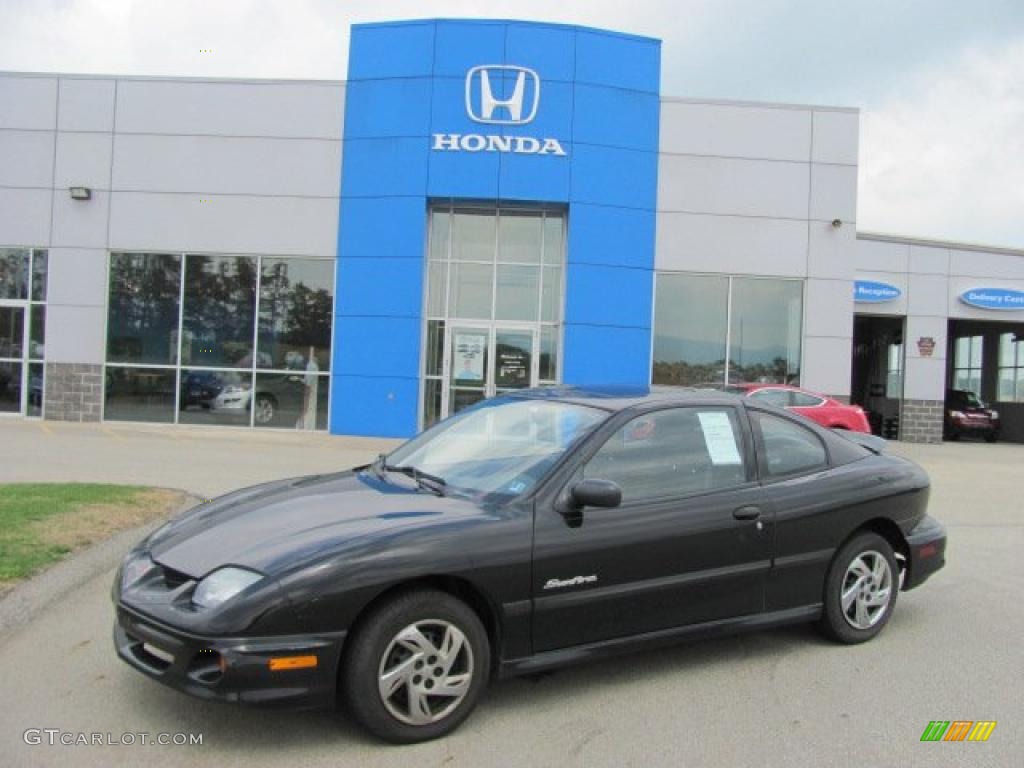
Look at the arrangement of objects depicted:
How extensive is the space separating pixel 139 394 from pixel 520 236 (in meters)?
8.78

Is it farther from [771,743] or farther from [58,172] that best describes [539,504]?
[58,172]

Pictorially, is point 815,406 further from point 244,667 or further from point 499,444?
point 244,667

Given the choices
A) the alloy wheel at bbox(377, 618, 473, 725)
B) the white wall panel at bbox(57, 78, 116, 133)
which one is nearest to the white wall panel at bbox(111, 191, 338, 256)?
the white wall panel at bbox(57, 78, 116, 133)

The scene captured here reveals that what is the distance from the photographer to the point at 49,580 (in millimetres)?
5590

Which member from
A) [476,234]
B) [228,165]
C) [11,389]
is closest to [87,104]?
[228,165]

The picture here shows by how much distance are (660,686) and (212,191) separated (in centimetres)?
Result: 1674

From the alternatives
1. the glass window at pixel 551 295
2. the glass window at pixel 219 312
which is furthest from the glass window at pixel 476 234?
the glass window at pixel 219 312

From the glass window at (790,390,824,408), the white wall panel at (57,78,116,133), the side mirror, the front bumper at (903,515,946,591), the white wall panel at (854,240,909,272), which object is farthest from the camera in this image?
the white wall panel at (854,240,909,272)

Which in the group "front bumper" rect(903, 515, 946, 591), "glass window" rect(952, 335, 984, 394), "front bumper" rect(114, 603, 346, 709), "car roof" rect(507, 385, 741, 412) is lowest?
"front bumper" rect(114, 603, 346, 709)

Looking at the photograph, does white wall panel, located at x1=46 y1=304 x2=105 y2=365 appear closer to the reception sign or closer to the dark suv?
the reception sign

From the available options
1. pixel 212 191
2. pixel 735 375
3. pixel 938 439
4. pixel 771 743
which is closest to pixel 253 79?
pixel 212 191

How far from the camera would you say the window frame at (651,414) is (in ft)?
13.9

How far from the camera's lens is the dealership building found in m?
18.2

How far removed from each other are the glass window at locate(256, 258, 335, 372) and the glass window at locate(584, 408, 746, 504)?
1467cm
